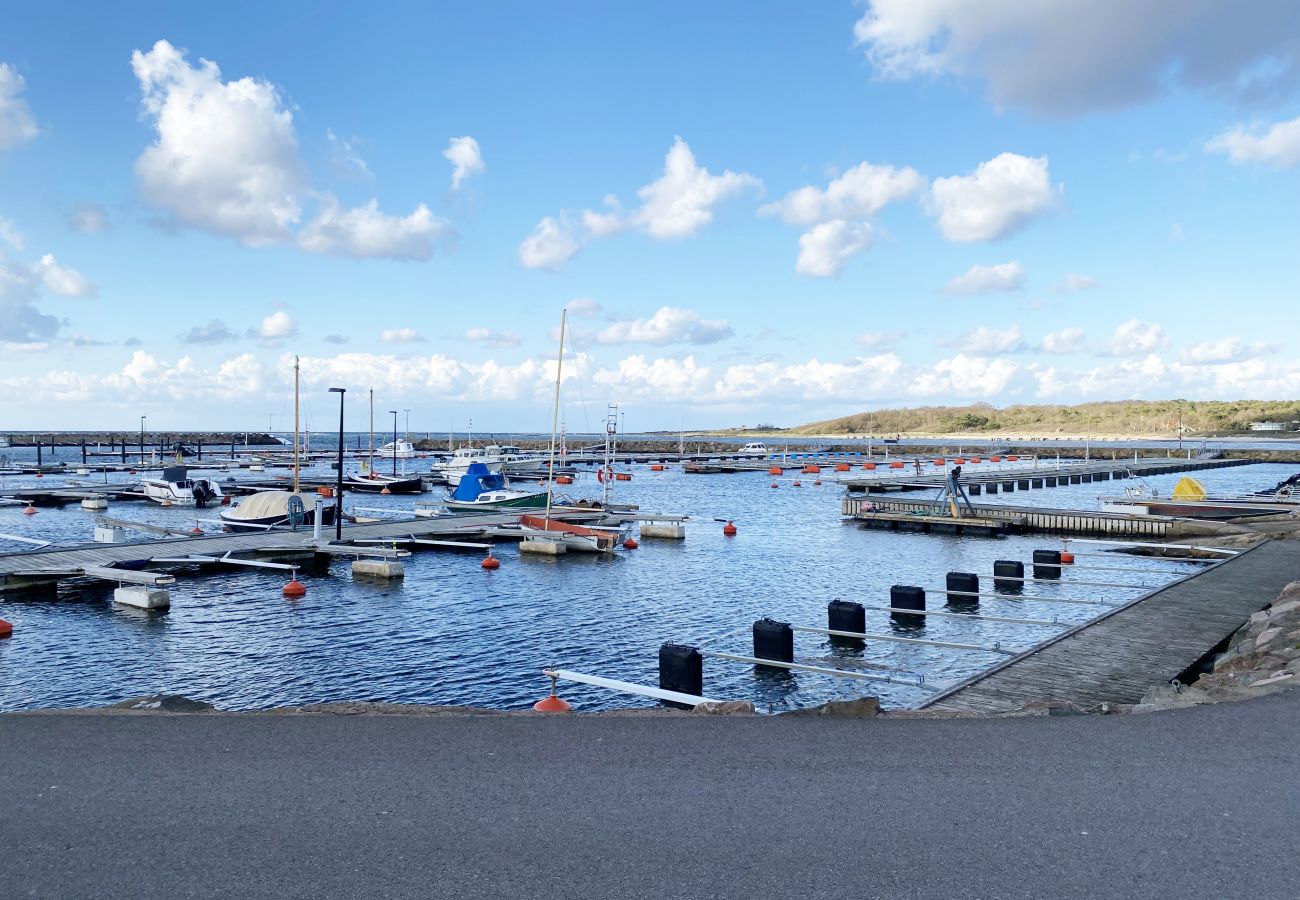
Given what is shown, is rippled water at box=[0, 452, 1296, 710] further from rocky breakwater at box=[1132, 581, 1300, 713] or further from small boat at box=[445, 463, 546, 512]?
small boat at box=[445, 463, 546, 512]

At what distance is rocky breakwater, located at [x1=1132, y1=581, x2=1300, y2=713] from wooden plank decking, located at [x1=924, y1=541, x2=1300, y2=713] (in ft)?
2.23

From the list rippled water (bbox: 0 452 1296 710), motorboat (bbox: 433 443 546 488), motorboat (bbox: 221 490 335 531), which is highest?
motorboat (bbox: 433 443 546 488)

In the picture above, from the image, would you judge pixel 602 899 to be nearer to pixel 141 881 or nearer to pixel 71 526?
pixel 141 881

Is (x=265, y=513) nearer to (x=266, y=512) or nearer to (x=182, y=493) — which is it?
(x=266, y=512)

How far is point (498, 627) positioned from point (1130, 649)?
15.3 meters

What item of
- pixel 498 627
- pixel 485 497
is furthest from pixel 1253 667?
pixel 485 497

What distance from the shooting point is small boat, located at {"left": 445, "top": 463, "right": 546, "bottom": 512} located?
165ft

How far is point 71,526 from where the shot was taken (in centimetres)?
5141

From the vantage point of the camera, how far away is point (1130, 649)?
1711cm

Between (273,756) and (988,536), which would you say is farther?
(988,536)

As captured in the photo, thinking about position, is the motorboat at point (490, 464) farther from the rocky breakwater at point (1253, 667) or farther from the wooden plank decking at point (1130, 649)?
the rocky breakwater at point (1253, 667)

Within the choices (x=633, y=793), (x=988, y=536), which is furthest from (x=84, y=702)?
(x=988, y=536)

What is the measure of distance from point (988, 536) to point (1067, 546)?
6488 millimetres

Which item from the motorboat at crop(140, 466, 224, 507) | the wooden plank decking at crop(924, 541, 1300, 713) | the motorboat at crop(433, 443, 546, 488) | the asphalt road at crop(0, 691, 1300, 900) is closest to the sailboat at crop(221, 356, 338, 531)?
the motorboat at crop(140, 466, 224, 507)
